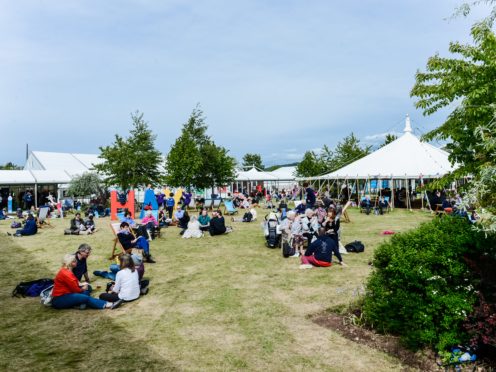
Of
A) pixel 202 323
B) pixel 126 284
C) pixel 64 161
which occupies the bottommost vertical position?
pixel 202 323

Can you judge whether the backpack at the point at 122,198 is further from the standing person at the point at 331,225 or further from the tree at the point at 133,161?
the standing person at the point at 331,225

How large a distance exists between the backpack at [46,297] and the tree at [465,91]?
752 centimetres

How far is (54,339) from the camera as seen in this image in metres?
5.34

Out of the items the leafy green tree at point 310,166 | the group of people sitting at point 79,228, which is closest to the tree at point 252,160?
the leafy green tree at point 310,166

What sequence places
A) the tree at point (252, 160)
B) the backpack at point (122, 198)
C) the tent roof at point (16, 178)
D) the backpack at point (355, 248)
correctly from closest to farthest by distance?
the backpack at point (355, 248) < the backpack at point (122, 198) < the tent roof at point (16, 178) < the tree at point (252, 160)

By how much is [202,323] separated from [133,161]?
81.3 feet

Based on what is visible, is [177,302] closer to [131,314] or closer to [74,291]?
[131,314]

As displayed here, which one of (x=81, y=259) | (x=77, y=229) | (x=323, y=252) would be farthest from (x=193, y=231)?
(x=81, y=259)

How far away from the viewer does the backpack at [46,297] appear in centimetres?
675

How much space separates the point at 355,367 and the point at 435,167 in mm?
20967

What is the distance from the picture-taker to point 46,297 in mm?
6891

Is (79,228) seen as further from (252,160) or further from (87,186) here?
(252,160)

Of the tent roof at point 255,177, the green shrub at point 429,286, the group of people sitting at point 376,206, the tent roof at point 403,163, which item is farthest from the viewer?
the tent roof at point 255,177

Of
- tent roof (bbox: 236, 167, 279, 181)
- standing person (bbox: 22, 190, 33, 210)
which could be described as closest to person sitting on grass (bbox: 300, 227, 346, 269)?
standing person (bbox: 22, 190, 33, 210)
